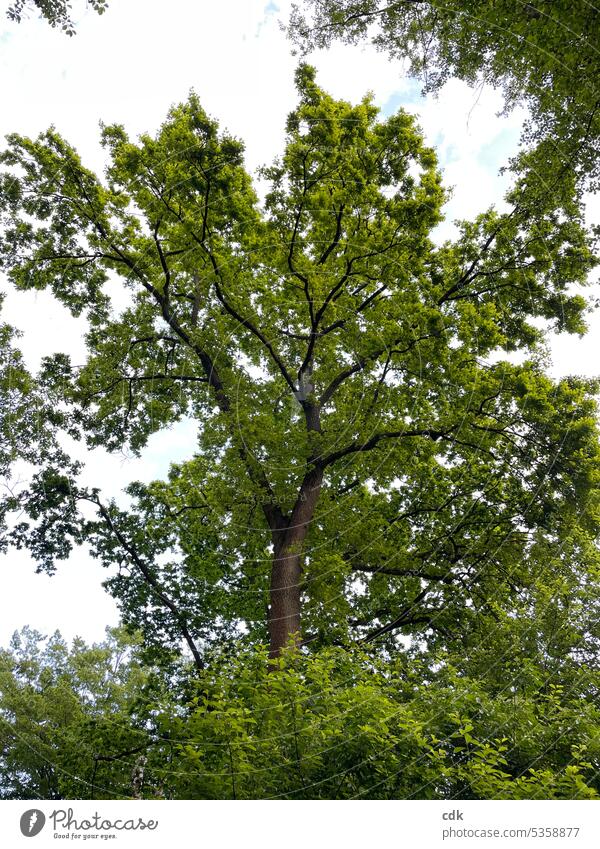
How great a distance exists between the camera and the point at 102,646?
119 ft

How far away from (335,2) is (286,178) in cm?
302

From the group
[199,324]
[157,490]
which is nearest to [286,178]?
[199,324]

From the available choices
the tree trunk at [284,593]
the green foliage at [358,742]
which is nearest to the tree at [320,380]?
the tree trunk at [284,593]

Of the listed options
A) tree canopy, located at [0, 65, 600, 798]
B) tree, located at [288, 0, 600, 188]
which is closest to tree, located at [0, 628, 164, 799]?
tree canopy, located at [0, 65, 600, 798]

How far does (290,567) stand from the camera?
12.2m
